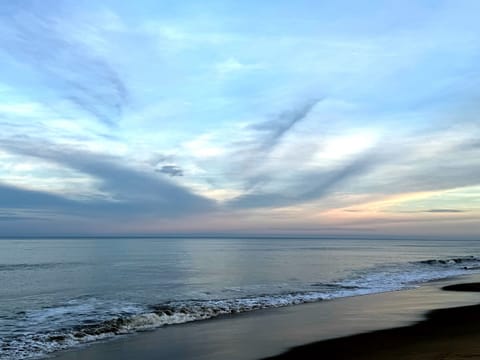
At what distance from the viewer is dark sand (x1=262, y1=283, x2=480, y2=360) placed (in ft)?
36.3

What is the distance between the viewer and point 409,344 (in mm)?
12406

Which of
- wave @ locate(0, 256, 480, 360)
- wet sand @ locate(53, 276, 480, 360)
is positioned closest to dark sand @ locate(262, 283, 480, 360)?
wet sand @ locate(53, 276, 480, 360)

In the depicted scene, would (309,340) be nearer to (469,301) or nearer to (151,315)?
(151,315)

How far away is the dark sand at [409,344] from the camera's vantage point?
36.3 feet

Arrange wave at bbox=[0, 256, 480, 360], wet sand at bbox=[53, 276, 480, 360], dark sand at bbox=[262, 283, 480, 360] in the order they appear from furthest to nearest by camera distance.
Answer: wave at bbox=[0, 256, 480, 360] → wet sand at bbox=[53, 276, 480, 360] → dark sand at bbox=[262, 283, 480, 360]

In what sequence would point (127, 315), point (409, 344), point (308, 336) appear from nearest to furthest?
point (409, 344), point (308, 336), point (127, 315)

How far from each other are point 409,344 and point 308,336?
2.89m

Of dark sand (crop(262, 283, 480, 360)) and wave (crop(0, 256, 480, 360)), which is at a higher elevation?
dark sand (crop(262, 283, 480, 360))

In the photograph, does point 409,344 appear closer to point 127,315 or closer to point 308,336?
point 308,336

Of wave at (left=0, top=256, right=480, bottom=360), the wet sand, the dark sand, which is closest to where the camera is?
the dark sand

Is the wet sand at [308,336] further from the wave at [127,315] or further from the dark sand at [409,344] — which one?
the wave at [127,315]

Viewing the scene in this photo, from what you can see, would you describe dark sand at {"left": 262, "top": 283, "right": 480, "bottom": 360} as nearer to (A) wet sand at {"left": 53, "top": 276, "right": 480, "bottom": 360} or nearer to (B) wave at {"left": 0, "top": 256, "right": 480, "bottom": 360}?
(A) wet sand at {"left": 53, "top": 276, "right": 480, "bottom": 360}

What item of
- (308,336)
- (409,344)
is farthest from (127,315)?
(409,344)

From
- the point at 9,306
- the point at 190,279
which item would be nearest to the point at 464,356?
the point at 9,306
